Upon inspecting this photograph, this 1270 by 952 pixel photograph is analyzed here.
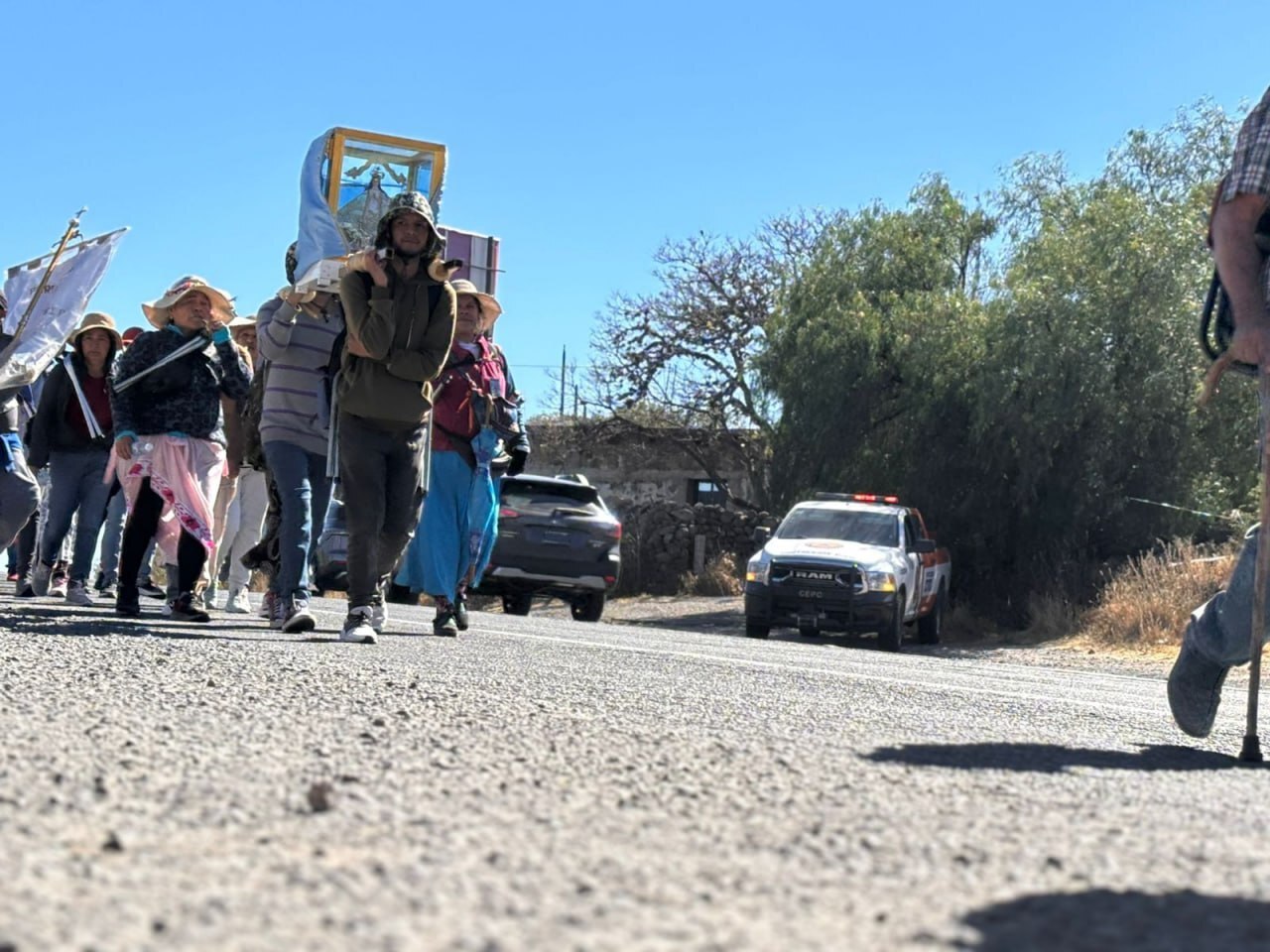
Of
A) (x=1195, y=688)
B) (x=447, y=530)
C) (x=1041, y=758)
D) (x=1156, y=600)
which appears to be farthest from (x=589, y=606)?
(x=1041, y=758)

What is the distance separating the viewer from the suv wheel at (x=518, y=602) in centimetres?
2086

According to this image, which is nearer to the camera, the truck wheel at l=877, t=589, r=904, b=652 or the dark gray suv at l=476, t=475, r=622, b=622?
the truck wheel at l=877, t=589, r=904, b=652

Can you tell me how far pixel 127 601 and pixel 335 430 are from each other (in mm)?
1768

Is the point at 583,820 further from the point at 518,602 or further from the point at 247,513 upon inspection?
the point at 518,602

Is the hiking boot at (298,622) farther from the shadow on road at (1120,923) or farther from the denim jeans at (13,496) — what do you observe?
the shadow on road at (1120,923)

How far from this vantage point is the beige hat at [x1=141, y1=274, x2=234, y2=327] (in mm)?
9266

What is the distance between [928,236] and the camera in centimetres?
2884

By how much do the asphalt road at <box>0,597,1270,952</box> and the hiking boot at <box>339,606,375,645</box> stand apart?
7.19ft

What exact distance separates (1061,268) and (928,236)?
5.01 metres

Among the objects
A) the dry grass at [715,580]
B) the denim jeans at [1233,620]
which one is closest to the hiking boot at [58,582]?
the denim jeans at [1233,620]

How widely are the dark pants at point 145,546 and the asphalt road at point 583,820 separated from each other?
2859mm

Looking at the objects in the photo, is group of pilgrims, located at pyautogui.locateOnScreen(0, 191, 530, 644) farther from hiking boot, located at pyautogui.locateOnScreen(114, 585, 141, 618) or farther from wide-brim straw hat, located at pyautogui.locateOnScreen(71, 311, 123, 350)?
wide-brim straw hat, located at pyautogui.locateOnScreen(71, 311, 123, 350)

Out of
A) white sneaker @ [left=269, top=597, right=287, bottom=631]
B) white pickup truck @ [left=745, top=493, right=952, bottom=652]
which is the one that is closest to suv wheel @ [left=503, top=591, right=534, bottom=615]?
white pickup truck @ [left=745, top=493, right=952, bottom=652]

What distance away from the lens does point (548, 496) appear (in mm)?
20578
